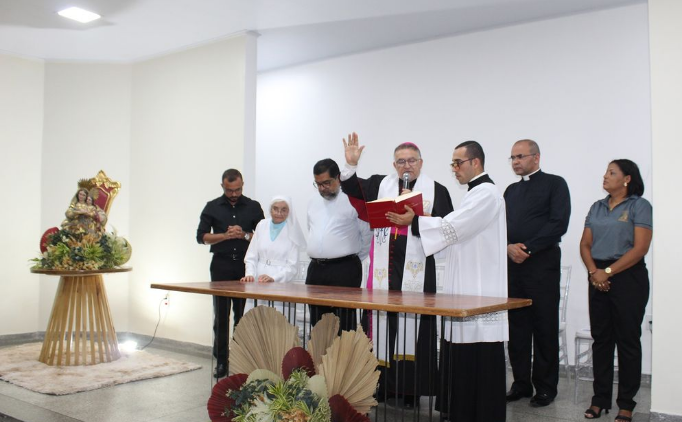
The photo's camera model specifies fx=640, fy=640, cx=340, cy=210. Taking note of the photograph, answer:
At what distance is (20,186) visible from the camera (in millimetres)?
7270

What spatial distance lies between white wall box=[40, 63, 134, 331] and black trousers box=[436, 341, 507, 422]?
4885 millimetres

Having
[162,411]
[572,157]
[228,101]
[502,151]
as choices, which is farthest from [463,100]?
[162,411]

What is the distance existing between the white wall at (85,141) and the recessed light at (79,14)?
1.46 m

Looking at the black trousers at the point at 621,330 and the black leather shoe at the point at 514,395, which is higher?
the black trousers at the point at 621,330

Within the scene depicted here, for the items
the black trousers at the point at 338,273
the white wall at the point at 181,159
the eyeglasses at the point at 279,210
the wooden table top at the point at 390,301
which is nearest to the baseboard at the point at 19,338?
the white wall at the point at 181,159

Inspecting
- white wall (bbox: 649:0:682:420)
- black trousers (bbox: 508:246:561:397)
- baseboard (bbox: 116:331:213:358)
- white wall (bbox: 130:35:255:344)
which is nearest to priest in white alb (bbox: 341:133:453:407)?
black trousers (bbox: 508:246:561:397)

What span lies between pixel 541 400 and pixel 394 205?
199 centimetres

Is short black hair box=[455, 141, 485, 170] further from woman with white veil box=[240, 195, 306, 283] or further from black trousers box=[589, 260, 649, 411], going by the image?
woman with white veil box=[240, 195, 306, 283]

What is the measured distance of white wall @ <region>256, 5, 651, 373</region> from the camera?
5.60m

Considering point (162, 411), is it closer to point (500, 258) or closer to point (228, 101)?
point (500, 258)

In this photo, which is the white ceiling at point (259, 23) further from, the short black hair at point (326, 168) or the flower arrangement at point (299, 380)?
the flower arrangement at point (299, 380)

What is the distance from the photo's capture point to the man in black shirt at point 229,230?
5.50 metres

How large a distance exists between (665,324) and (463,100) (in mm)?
3151

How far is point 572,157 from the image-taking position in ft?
19.0
